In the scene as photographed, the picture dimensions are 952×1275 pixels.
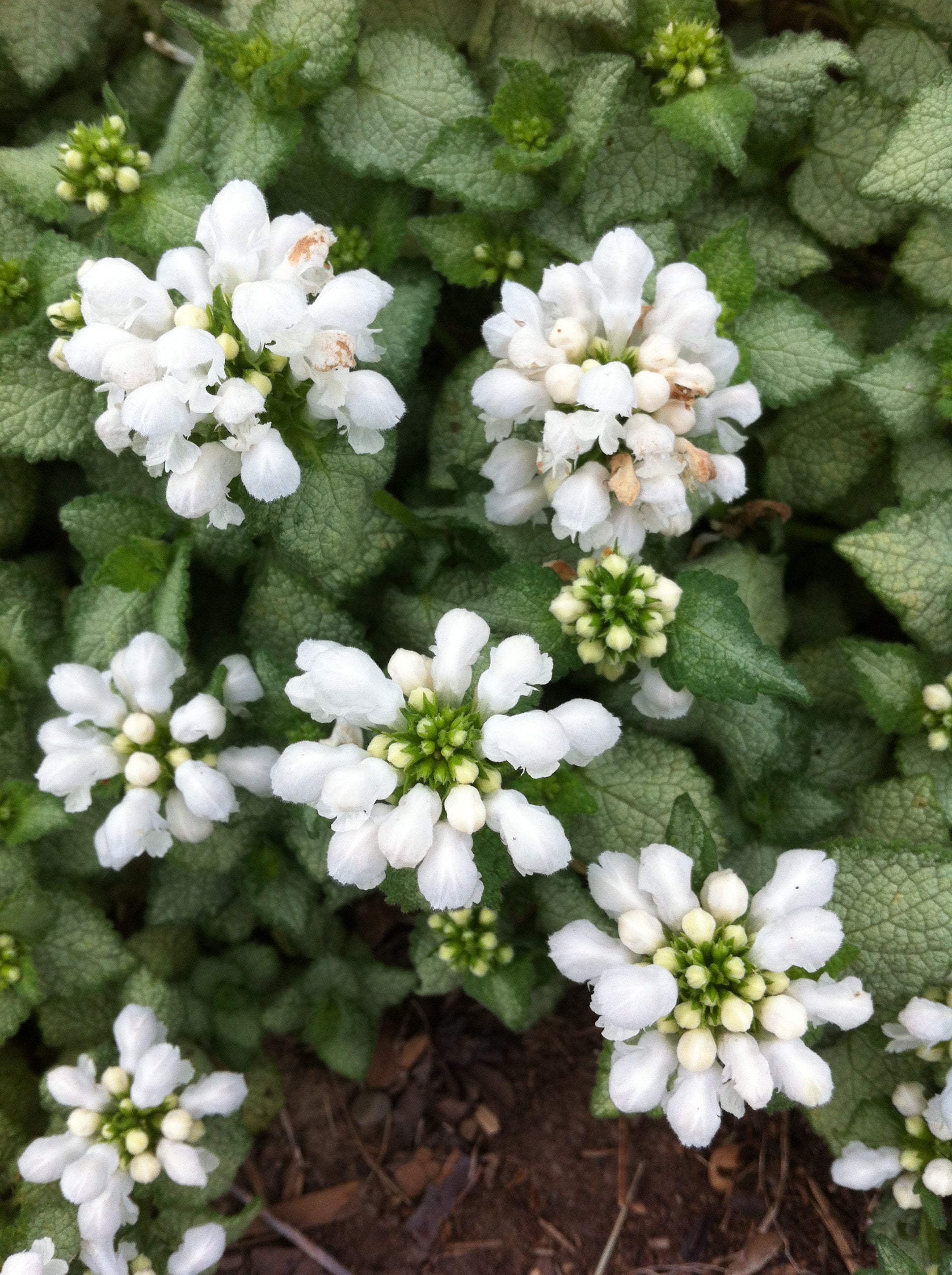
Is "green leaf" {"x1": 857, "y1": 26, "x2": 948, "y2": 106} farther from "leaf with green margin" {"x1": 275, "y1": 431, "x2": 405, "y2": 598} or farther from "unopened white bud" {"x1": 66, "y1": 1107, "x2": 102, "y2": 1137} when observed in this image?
"unopened white bud" {"x1": 66, "y1": 1107, "x2": 102, "y2": 1137}

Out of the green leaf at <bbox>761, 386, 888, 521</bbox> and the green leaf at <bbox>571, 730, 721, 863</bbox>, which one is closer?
the green leaf at <bbox>571, 730, 721, 863</bbox>

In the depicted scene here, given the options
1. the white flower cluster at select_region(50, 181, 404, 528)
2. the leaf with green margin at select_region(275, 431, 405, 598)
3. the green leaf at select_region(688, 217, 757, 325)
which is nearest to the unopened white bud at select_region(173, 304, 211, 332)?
the white flower cluster at select_region(50, 181, 404, 528)

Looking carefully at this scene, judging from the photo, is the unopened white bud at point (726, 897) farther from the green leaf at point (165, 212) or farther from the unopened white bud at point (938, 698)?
the green leaf at point (165, 212)

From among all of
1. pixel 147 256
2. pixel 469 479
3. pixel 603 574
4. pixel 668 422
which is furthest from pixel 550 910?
pixel 147 256

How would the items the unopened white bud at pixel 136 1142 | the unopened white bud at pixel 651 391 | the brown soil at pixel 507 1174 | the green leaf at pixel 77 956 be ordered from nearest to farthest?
the unopened white bud at pixel 651 391 → the unopened white bud at pixel 136 1142 → the green leaf at pixel 77 956 → the brown soil at pixel 507 1174

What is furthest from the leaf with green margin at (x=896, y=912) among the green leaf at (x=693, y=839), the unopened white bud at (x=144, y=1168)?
the unopened white bud at (x=144, y=1168)

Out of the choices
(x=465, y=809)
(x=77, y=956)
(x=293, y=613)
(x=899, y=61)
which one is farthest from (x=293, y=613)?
(x=899, y=61)
